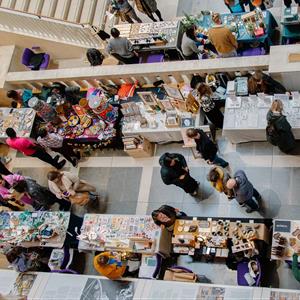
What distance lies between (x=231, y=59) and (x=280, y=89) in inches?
43.2

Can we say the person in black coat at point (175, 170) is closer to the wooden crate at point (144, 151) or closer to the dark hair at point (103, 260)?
the wooden crate at point (144, 151)

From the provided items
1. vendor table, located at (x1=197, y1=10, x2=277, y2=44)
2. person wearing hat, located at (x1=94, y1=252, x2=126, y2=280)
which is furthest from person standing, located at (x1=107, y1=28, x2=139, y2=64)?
person wearing hat, located at (x1=94, y1=252, x2=126, y2=280)

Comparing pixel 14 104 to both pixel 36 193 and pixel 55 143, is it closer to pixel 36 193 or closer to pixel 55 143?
pixel 55 143

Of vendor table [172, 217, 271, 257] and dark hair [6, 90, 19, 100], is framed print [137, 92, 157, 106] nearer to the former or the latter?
vendor table [172, 217, 271, 257]

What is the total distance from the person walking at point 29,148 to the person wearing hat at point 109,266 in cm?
313

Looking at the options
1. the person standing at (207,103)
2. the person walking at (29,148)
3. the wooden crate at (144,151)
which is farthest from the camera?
the person walking at (29,148)

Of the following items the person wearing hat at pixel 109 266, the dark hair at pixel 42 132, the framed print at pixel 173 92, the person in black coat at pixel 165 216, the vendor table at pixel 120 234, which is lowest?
the person wearing hat at pixel 109 266

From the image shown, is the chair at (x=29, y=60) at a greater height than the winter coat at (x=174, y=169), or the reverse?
the chair at (x=29, y=60)

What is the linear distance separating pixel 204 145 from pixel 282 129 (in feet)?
4.71

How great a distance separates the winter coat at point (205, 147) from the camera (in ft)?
29.5

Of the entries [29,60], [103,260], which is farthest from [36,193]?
[29,60]

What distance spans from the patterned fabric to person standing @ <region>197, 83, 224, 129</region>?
10.3ft

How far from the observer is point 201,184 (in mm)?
9766

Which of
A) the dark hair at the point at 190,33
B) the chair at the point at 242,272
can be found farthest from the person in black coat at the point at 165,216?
the dark hair at the point at 190,33
